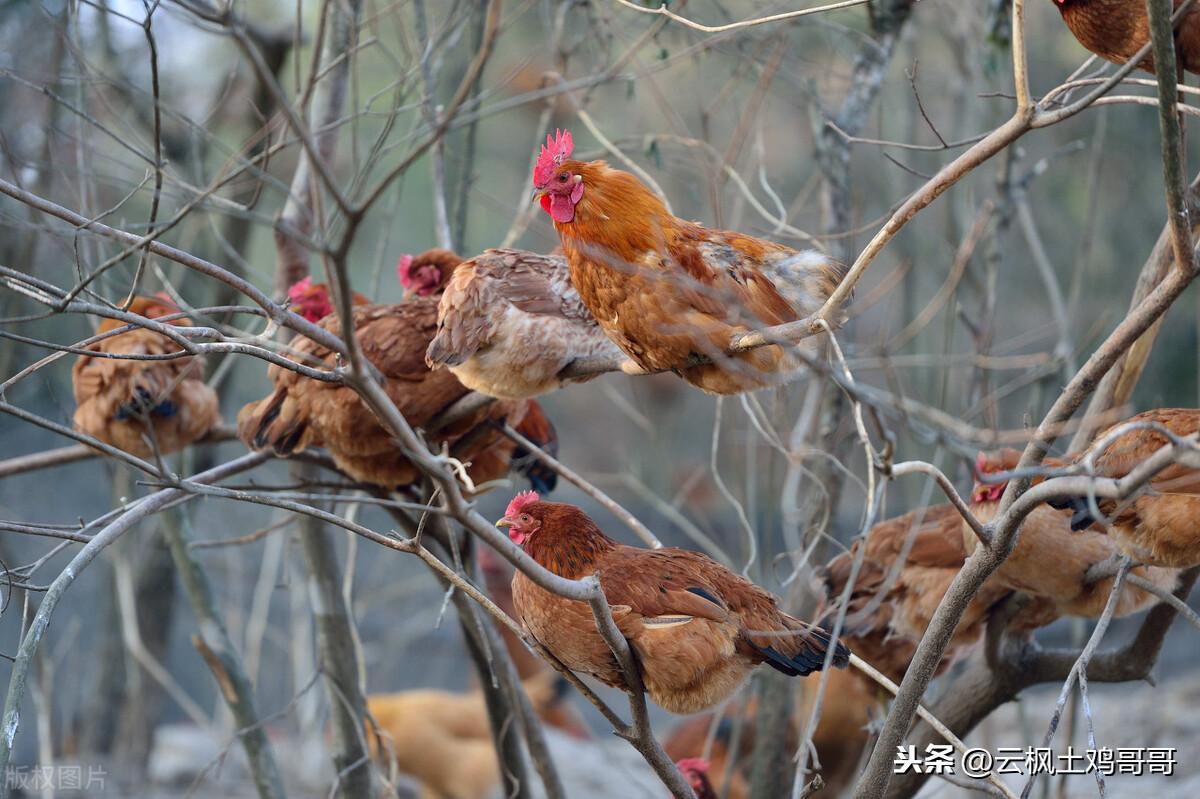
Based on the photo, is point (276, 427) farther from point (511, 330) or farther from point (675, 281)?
point (675, 281)

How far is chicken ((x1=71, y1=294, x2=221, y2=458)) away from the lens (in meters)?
3.82

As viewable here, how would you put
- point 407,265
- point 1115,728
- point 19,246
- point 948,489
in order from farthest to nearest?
point 1115,728, point 19,246, point 407,265, point 948,489

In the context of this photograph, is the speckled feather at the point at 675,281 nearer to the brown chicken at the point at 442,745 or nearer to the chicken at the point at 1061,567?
the chicken at the point at 1061,567

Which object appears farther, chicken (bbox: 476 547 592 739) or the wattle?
chicken (bbox: 476 547 592 739)

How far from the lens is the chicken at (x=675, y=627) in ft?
8.61

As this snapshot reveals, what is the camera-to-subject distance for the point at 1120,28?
2.74 meters

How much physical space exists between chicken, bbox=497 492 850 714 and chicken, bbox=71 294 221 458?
5.76 feet

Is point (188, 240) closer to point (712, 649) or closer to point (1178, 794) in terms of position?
point (712, 649)

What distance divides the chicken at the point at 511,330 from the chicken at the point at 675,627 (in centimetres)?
60

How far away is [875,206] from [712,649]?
7042 mm

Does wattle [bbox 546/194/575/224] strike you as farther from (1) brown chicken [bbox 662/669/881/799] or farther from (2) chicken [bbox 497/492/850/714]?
(1) brown chicken [bbox 662/669/881/799]

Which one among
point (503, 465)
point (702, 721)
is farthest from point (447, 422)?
point (702, 721)

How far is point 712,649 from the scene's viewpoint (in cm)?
266

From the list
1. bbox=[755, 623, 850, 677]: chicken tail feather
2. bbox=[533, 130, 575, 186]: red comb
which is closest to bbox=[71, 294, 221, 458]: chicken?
bbox=[533, 130, 575, 186]: red comb
